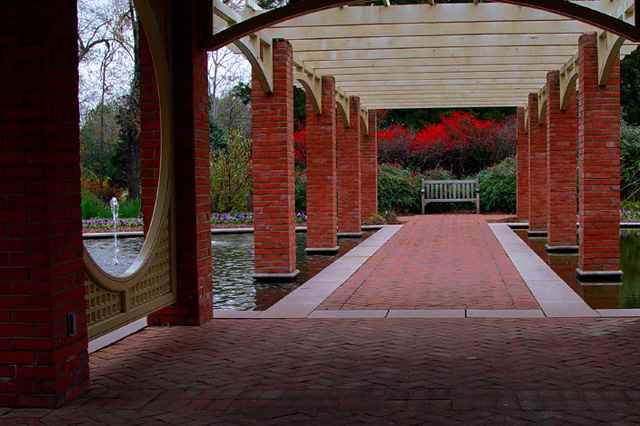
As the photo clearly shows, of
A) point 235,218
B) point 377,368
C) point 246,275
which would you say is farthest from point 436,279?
point 235,218

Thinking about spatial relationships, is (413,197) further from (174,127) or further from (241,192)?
(174,127)

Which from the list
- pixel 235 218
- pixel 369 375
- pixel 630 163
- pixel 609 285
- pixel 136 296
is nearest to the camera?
pixel 369 375

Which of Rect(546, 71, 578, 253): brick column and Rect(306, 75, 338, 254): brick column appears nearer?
Result: Rect(546, 71, 578, 253): brick column

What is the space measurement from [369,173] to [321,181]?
7291mm

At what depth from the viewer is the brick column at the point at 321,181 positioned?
13.2 metres

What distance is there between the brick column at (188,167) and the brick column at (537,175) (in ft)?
38.4

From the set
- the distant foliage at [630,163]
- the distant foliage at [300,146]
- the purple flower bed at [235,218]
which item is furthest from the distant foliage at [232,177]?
the distant foliage at [630,163]

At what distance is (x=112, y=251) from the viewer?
14758 mm

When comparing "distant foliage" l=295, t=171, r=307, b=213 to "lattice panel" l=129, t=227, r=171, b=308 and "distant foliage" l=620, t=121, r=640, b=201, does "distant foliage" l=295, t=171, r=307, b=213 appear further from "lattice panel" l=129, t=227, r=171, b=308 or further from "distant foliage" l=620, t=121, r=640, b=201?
"lattice panel" l=129, t=227, r=171, b=308

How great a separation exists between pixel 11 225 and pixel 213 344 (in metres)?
2.20

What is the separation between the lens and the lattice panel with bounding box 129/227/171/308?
572 centimetres

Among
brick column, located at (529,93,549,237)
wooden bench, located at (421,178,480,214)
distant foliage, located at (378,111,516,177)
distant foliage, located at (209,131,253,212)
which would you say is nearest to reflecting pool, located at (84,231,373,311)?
brick column, located at (529,93,549,237)

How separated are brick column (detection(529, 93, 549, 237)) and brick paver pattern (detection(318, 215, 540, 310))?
1.80 m

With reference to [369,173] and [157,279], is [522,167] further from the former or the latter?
[157,279]
